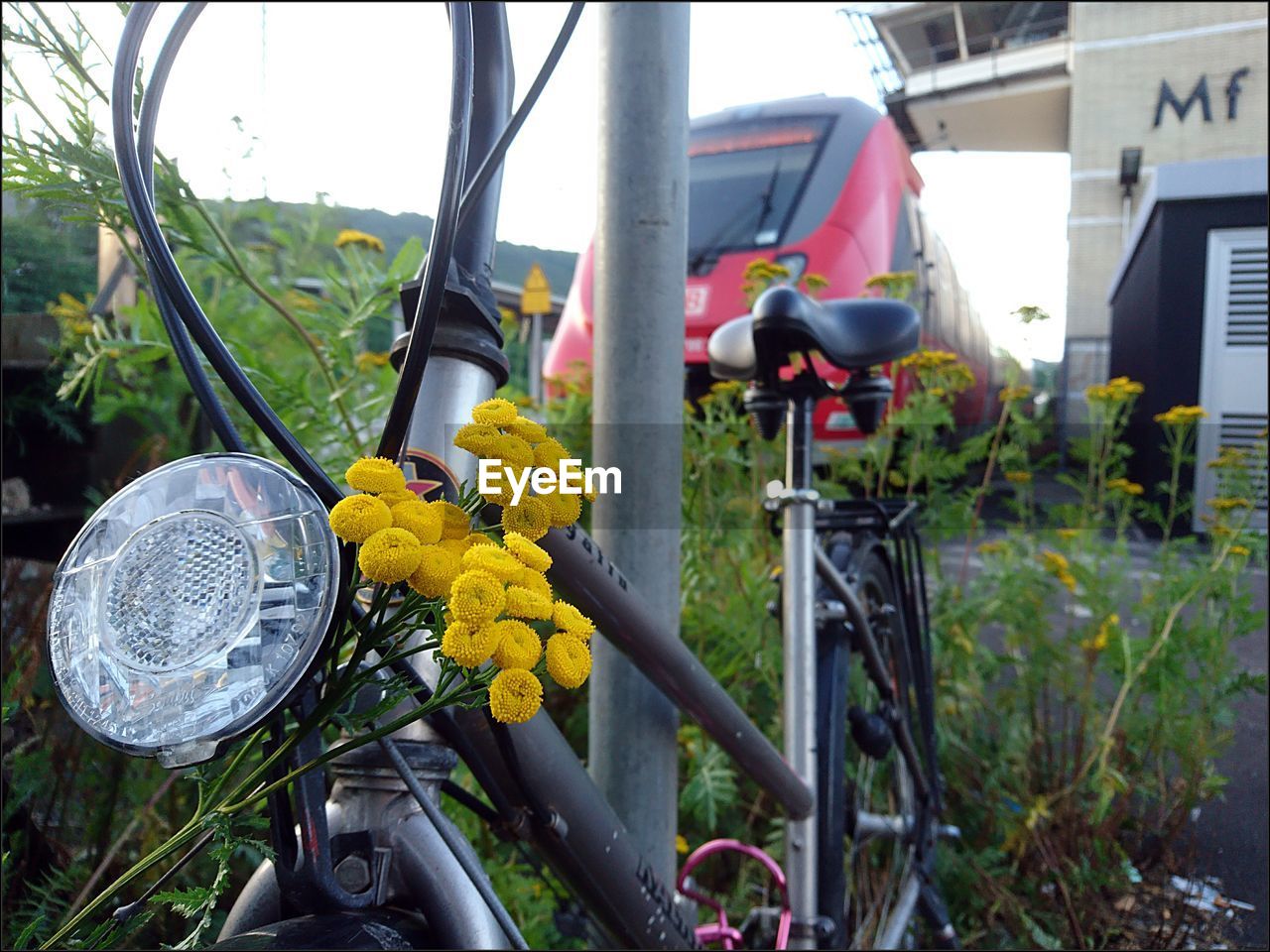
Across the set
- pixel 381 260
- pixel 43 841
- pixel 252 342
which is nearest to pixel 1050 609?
pixel 381 260

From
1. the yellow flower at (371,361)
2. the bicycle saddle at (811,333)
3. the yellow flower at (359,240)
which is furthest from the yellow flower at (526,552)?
the yellow flower at (371,361)

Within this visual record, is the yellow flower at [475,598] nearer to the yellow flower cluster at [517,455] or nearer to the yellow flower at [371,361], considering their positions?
the yellow flower cluster at [517,455]

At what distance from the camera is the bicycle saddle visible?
4.71 feet

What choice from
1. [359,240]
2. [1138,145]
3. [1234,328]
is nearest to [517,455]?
[359,240]

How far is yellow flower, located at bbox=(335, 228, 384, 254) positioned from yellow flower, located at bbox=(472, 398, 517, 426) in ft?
4.15

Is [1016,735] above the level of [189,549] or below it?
below

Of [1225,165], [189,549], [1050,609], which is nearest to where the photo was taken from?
[189,549]

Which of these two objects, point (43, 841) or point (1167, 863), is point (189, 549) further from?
point (1167, 863)

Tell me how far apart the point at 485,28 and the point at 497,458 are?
47 centimetres

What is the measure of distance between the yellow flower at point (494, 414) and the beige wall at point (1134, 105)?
1883 centimetres

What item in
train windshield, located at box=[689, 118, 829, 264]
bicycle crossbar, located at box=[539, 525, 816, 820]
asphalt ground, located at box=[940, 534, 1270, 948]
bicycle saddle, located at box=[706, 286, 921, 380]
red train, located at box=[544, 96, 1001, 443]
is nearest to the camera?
bicycle crossbar, located at box=[539, 525, 816, 820]

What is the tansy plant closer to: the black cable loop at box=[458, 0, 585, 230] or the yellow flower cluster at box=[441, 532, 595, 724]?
the yellow flower cluster at box=[441, 532, 595, 724]

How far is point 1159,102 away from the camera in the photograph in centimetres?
1850

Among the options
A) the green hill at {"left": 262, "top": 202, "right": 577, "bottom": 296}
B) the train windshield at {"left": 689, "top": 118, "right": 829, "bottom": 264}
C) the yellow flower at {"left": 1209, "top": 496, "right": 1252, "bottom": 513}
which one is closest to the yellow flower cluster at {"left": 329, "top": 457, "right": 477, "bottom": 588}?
the green hill at {"left": 262, "top": 202, "right": 577, "bottom": 296}
